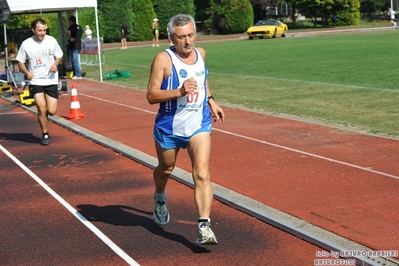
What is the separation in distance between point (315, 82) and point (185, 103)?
14.9 meters

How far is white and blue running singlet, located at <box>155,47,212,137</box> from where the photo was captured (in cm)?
674

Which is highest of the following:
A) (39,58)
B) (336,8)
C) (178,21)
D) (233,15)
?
(336,8)

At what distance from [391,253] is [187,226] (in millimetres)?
2141

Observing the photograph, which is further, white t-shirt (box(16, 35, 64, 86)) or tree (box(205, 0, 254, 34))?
tree (box(205, 0, 254, 34))

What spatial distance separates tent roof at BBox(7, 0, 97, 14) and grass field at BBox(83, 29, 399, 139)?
2.89 m

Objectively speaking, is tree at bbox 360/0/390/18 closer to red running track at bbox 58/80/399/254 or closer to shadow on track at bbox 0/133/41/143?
red running track at bbox 58/80/399/254

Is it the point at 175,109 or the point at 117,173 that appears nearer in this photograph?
the point at 175,109

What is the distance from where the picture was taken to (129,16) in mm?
63031

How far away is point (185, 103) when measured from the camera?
266 inches

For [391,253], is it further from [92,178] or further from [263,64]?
[263,64]

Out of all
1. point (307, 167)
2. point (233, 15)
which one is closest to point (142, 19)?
point (233, 15)

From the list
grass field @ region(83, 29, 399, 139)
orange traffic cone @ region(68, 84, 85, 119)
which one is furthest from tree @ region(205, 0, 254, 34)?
orange traffic cone @ region(68, 84, 85, 119)

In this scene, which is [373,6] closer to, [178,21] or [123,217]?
[123,217]

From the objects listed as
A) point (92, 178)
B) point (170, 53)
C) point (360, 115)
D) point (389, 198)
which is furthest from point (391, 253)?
point (360, 115)
